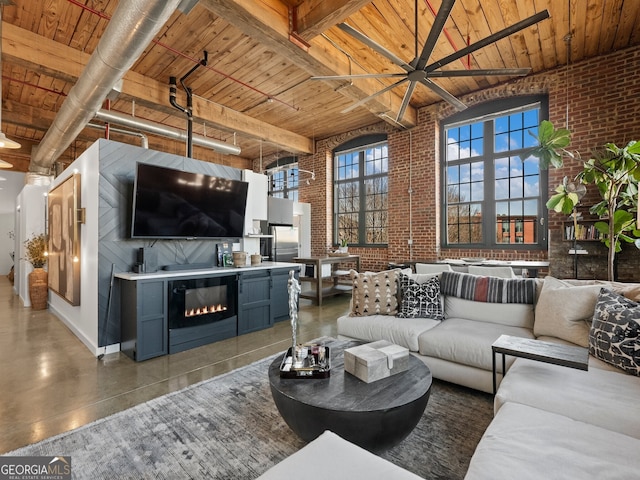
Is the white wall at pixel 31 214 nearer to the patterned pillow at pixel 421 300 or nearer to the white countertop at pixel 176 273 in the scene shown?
the white countertop at pixel 176 273

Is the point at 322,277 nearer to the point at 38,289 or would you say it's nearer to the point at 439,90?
the point at 439,90

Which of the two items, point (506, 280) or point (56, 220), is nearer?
point (506, 280)

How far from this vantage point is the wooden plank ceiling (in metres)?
3.30

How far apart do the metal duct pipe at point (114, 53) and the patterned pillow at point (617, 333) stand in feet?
11.9

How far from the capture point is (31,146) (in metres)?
7.20

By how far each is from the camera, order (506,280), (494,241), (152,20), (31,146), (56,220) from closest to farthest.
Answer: (152,20) < (506,280) < (56,220) < (494,241) < (31,146)

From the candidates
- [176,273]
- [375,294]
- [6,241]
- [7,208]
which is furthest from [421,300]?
[6,241]

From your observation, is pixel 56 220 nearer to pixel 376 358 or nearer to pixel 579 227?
pixel 376 358

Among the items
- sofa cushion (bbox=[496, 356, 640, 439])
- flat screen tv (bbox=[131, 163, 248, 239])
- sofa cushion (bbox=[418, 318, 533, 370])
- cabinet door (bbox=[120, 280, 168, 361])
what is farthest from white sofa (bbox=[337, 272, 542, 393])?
flat screen tv (bbox=[131, 163, 248, 239])

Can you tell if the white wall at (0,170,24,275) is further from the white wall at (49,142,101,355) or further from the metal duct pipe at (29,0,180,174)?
the white wall at (49,142,101,355)

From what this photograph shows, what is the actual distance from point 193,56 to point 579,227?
5.87 metres

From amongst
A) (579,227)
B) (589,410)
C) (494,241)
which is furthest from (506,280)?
(494,241)

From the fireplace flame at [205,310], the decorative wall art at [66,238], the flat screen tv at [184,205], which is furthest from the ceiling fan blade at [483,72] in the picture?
the decorative wall art at [66,238]

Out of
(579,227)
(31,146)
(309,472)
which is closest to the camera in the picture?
(309,472)
